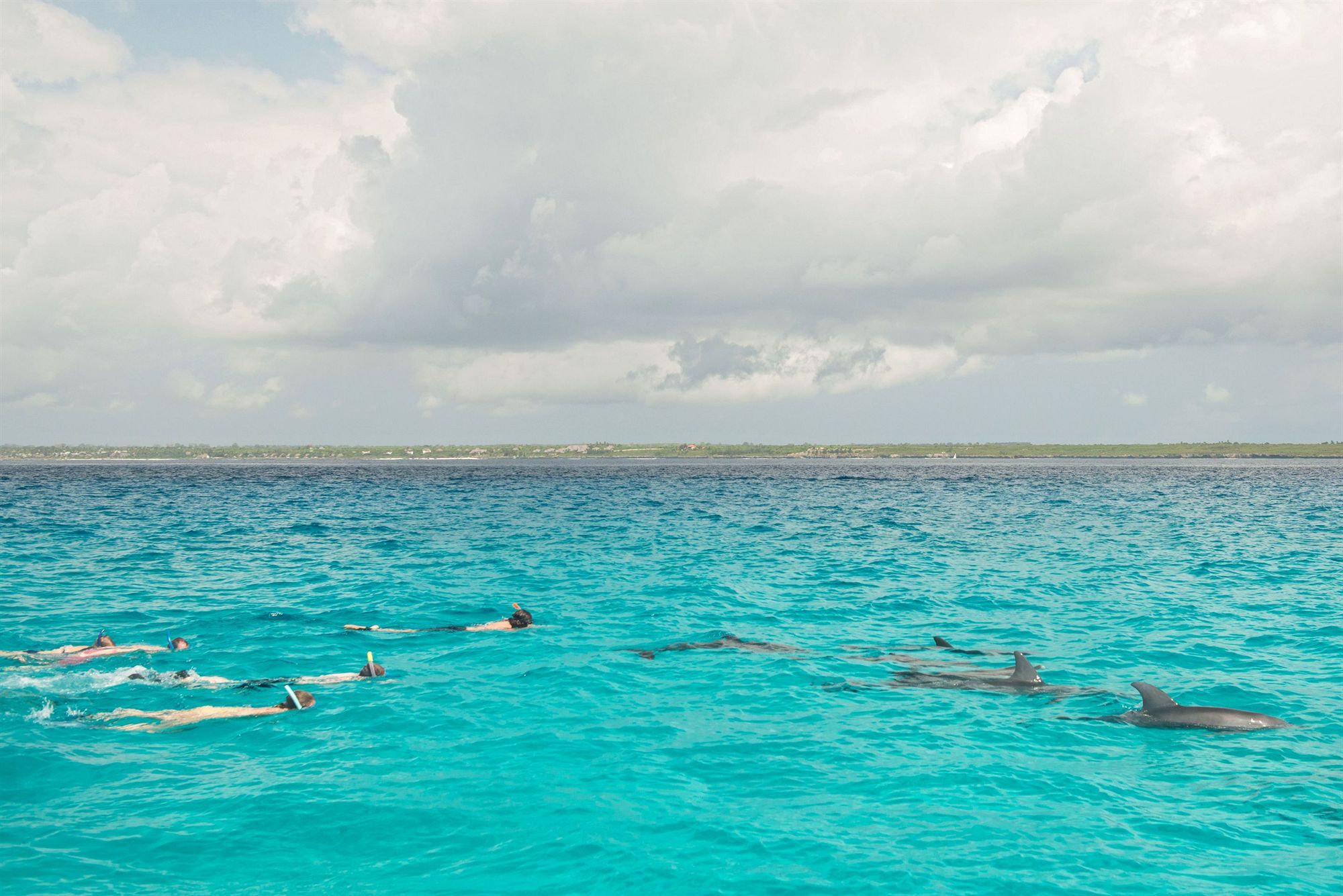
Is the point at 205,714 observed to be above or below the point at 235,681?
above

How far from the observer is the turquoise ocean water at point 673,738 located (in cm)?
1291

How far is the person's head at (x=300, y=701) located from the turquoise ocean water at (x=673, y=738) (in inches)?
12.0

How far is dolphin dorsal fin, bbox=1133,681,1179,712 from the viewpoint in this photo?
62.3 ft

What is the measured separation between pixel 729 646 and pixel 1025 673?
8.88 meters

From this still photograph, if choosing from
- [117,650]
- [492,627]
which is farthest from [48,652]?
[492,627]

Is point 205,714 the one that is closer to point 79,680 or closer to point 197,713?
point 197,713

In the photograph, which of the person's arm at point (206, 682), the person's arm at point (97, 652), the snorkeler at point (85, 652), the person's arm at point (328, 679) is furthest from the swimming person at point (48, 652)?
the person's arm at point (328, 679)

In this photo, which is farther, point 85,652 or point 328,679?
point 85,652

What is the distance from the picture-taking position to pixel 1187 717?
18.8m

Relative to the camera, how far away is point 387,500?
10856 cm

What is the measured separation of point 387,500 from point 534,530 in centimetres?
4659

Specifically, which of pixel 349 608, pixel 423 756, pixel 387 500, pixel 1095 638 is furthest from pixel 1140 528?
pixel 387 500

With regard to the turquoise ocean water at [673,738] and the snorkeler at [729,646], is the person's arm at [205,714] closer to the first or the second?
the turquoise ocean water at [673,738]

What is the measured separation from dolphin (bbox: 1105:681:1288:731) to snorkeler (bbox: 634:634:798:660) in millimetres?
10127
